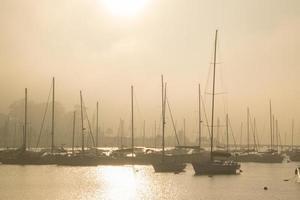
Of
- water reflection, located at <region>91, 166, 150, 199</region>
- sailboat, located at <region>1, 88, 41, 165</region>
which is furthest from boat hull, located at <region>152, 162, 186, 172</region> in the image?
sailboat, located at <region>1, 88, 41, 165</region>

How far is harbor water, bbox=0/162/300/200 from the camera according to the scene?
191 feet

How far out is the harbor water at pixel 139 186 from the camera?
58.3 meters

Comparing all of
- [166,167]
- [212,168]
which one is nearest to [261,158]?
[166,167]

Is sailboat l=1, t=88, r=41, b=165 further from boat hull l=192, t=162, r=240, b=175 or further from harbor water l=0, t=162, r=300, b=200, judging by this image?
boat hull l=192, t=162, r=240, b=175

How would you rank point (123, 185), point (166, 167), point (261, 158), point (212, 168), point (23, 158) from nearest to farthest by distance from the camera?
point (123, 185) < point (212, 168) < point (166, 167) < point (23, 158) < point (261, 158)

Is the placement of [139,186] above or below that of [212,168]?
below

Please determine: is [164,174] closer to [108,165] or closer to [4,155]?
[108,165]

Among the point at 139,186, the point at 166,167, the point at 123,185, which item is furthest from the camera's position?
the point at 166,167

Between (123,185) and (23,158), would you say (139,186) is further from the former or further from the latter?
(23,158)

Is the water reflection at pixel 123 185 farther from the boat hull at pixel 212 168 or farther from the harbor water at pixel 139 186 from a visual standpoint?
the boat hull at pixel 212 168

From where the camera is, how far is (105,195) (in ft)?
193

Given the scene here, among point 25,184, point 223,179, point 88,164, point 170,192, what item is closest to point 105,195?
point 170,192

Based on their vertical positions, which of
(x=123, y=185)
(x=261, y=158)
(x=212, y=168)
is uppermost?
(x=212, y=168)

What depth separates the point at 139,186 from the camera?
6912 centimetres
